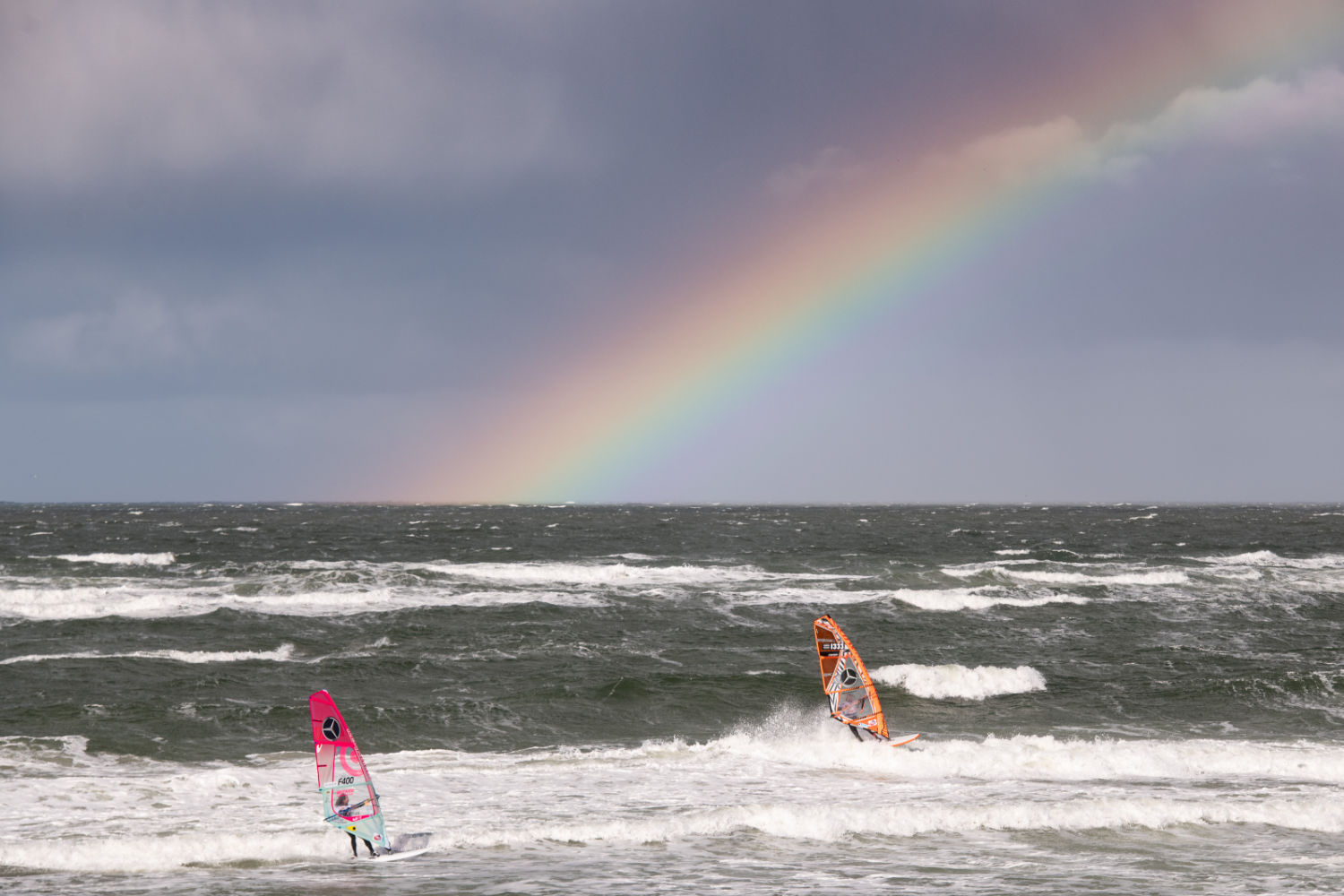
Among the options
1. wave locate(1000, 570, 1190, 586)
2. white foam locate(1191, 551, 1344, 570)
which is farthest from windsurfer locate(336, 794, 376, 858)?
white foam locate(1191, 551, 1344, 570)

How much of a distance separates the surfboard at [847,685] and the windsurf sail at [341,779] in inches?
374

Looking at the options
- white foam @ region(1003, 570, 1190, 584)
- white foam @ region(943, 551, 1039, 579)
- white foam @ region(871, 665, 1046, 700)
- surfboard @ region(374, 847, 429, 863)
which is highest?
surfboard @ region(374, 847, 429, 863)

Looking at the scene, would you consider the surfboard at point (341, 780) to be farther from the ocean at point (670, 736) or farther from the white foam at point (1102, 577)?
the white foam at point (1102, 577)

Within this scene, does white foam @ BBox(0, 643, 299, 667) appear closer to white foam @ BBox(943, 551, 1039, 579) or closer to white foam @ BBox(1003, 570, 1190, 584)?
white foam @ BBox(943, 551, 1039, 579)

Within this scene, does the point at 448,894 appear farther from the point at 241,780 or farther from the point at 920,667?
the point at 920,667

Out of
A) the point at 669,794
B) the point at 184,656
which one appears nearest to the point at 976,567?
the point at 184,656

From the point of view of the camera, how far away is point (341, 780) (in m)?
11.9

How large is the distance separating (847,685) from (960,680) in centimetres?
596

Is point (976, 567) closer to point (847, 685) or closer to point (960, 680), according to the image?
point (960, 680)

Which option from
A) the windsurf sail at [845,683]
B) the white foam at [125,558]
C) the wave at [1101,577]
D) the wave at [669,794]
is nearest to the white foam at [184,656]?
the wave at [669,794]

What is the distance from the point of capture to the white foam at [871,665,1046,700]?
936 inches

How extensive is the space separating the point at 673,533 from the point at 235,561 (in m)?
43.9

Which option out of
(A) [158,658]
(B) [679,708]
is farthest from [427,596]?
(B) [679,708]

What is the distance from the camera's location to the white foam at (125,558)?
56828mm
